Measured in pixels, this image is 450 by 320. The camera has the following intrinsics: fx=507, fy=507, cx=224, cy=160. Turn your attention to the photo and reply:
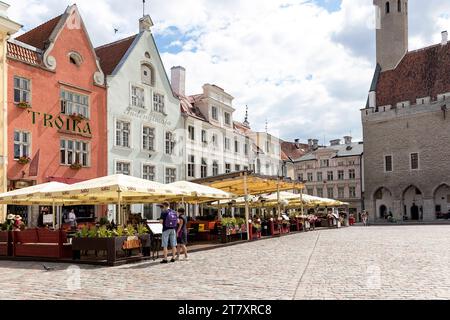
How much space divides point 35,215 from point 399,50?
51.7 m

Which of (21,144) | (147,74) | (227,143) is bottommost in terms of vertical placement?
(21,144)

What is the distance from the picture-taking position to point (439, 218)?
182 feet

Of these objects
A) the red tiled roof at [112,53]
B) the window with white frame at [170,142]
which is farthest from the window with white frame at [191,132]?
the red tiled roof at [112,53]

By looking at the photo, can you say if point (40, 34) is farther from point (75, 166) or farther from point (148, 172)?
point (148, 172)

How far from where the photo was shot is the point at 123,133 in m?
30.8

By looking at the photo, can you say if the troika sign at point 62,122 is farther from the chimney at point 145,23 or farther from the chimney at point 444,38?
the chimney at point 444,38

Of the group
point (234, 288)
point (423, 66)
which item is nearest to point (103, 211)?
point (234, 288)

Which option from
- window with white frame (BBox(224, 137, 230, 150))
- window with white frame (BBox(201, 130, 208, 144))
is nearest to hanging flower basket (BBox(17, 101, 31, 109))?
window with white frame (BBox(201, 130, 208, 144))

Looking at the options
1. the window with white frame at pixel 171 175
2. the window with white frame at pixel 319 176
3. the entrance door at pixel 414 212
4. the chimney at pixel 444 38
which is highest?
the chimney at pixel 444 38

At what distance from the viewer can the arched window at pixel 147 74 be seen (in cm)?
3328

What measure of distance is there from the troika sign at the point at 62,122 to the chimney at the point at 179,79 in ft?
46.3

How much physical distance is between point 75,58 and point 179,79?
46.1 ft

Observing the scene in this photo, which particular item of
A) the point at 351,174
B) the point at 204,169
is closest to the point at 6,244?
the point at 204,169
